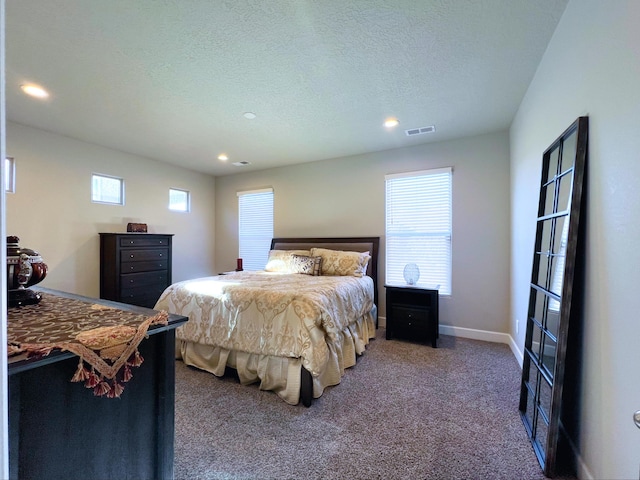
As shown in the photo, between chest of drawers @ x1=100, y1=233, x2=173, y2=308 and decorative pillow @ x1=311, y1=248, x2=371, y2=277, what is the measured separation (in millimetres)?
2490

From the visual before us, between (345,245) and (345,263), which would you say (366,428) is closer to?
(345,263)

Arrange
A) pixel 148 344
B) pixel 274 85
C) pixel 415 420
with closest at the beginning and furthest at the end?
pixel 148 344 → pixel 415 420 → pixel 274 85

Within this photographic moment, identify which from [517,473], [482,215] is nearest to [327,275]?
[482,215]

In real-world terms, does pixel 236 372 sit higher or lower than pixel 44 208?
lower

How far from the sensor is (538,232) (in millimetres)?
2143

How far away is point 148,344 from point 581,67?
2.55 meters

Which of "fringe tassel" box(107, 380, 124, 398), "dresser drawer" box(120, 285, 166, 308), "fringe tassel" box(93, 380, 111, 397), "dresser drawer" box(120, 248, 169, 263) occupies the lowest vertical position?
"dresser drawer" box(120, 285, 166, 308)

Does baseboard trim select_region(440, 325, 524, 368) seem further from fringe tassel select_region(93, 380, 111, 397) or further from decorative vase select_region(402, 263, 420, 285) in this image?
fringe tassel select_region(93, 380, 111, 397)

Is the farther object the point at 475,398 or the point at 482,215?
the point at 482,215

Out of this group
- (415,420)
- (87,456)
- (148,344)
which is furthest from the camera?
(415,420)

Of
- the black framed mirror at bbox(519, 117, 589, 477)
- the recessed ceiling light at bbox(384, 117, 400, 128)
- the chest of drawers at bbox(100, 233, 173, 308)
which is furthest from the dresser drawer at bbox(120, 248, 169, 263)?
the black framed mirror at bbox(519, 117, 589, 477)

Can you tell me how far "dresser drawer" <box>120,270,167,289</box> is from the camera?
3.96m

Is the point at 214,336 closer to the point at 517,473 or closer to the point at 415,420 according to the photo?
the point at 415,420

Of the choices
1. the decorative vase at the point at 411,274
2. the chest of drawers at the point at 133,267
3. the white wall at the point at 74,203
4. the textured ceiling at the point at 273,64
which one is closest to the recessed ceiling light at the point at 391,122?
the textured ceiling at the point at 273,64
